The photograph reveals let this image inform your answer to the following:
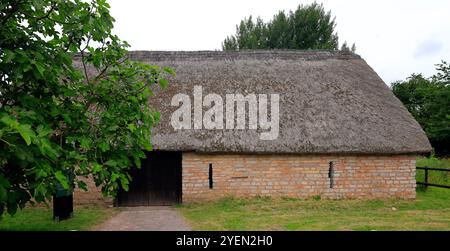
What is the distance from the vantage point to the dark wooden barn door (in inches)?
449

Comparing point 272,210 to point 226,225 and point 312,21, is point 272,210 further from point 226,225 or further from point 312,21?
point 312,21

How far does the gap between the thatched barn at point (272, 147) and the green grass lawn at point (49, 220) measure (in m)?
1.29

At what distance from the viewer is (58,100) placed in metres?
5.05

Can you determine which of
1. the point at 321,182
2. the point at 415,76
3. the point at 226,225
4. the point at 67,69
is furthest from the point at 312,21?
the point at 67,69

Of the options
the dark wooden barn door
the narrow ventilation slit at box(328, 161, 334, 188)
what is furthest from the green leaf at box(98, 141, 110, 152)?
the narrow ventilation slit at box(328, 161, 334, 188)

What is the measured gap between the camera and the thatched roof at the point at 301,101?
11.2 meters

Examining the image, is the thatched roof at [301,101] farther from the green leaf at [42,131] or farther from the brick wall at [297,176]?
the green leaf at [42,131]

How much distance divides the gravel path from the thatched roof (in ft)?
5.78

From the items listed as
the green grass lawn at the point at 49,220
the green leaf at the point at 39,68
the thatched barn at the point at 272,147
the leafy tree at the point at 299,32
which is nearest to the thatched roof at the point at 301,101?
the thatched barn at the point at 272,147

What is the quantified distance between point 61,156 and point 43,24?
5.18 feet

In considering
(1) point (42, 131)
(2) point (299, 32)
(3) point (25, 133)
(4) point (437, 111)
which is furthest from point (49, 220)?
(2) point (299, 32)
